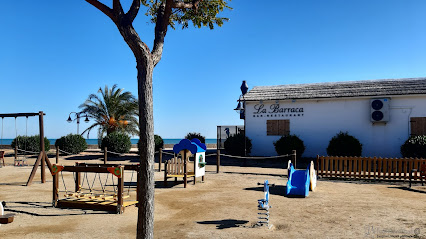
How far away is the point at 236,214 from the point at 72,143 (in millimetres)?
22593

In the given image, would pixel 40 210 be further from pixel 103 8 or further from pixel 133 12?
pixel 133 12

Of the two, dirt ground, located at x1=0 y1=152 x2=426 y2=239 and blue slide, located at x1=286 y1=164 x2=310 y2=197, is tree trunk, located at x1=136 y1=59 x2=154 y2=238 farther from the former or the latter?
blue slide, located at x1=286 y1=164 x2=310 y2=197

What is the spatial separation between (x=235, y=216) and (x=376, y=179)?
8.91m

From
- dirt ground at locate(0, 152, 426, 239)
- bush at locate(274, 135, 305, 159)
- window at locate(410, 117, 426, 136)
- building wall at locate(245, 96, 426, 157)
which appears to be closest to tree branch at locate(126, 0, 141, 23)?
dirt ground at locate(0, 152, 426, 239)

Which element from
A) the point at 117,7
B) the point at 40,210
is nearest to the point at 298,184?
the point at 40,210

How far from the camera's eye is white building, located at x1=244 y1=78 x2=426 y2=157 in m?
21.4

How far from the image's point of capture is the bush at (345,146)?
2094 centimetres

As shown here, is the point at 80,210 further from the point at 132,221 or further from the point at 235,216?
the point at 235,216

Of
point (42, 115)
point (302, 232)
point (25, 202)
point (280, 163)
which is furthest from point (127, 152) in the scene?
point (302, 232)

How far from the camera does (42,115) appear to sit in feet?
46.2

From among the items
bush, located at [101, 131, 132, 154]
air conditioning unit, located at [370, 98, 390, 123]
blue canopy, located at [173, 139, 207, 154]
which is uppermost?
air conditioning unit, located at [370, 98, 390, 123]

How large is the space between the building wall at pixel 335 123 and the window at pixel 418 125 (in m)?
0.20

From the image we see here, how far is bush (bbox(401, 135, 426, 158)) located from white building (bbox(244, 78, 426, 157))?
5.24 feet

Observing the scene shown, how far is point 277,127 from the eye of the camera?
24359 mm
